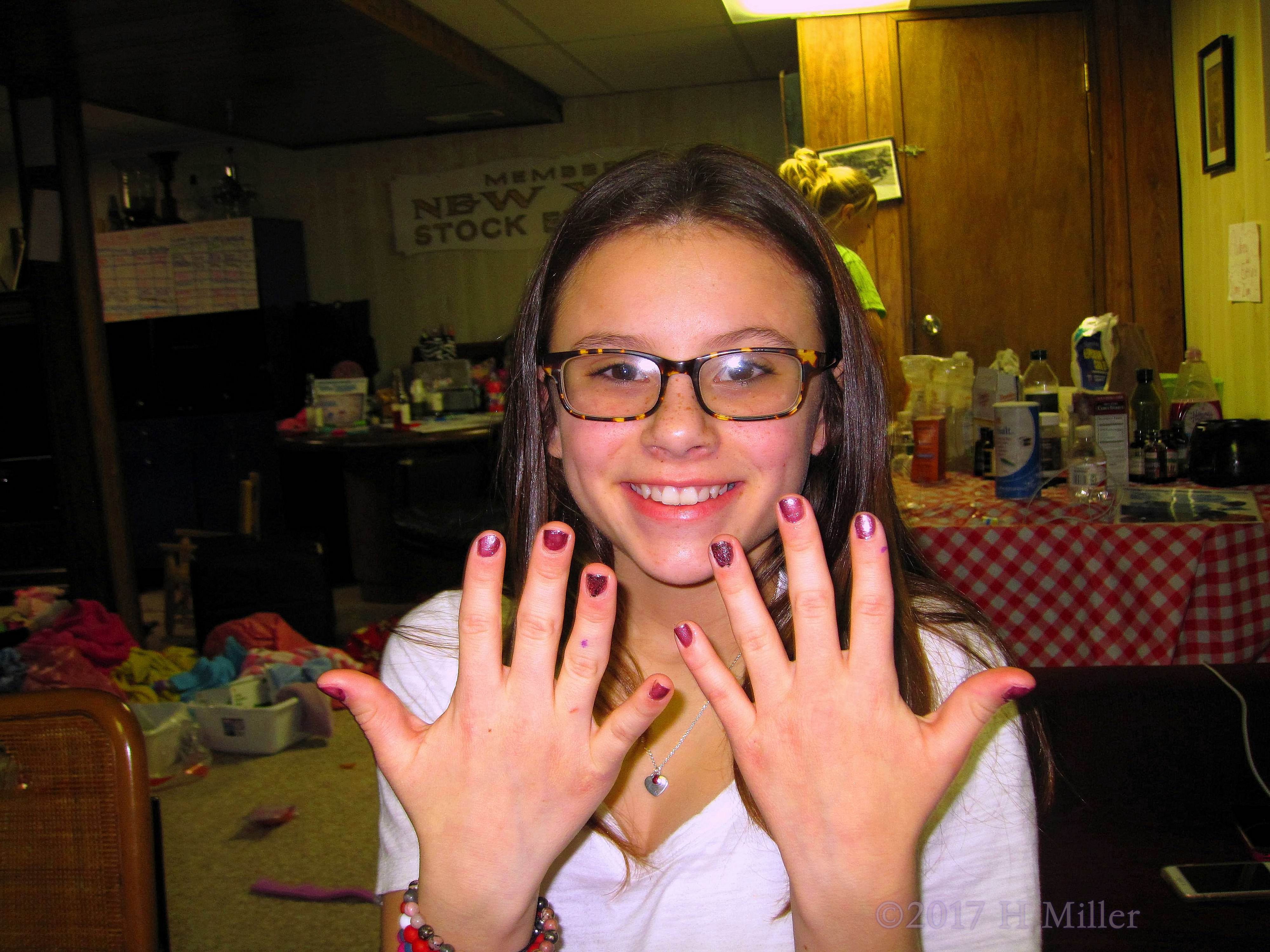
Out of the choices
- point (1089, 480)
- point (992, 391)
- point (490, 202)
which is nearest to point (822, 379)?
point (1089, 480)

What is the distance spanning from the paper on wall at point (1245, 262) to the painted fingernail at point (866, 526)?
304 centimetres

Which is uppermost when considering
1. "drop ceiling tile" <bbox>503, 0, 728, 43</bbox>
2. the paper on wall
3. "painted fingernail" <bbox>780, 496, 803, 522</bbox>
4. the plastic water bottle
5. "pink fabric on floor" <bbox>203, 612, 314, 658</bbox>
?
"drop ceiling tile" <bbox>503, 0, 728, 43</bbox>

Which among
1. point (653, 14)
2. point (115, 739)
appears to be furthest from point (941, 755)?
point (653, 14)

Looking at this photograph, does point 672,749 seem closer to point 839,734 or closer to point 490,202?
point 839,734

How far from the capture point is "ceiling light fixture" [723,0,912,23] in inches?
155

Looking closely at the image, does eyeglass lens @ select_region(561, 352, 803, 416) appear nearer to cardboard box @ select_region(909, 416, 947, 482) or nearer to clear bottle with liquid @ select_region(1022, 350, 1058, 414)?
clear bottle with liquid @ select_region(1022, 350, 1058, 414)

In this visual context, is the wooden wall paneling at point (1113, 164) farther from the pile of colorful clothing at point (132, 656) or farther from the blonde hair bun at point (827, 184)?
the pile of colorful clothing at point (132, 656)

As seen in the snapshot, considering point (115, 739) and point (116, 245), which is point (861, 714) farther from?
point (116, 245)

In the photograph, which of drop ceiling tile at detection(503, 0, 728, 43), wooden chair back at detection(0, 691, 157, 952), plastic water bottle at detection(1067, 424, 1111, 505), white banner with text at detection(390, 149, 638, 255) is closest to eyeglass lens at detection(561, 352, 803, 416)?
wooden chair back at detection(0, 691, 157, 952)

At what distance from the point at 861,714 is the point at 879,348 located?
0.59 metres

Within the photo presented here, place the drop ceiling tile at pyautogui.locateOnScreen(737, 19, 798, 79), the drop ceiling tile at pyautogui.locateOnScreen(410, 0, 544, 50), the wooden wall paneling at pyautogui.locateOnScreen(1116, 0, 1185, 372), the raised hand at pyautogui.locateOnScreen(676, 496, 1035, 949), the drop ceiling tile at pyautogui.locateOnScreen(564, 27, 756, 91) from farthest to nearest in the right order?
the drop ceiling tile at pyautogui.locateOnScreen(564, 27, 756, 91), the drop ceiling tile at pyautogui.locateOnScreen(737, 19, 798, 79), the drop ceiling tile at pyautogui.locateOnScreen(410, 0, 544, 50), the wooden wall paneling at pyautogui.locateOnScreen(1116, 0, 1185, 372), the raised hand at pyautogui.locateOnScreen(676, 496, 1035, 949)

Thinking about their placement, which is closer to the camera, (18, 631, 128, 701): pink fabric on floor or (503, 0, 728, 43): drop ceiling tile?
(18, 631, 128, 701): pink fabric on floor

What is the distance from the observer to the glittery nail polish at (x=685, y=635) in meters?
0.68

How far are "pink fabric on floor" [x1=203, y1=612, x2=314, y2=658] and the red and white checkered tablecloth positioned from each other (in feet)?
8.55
